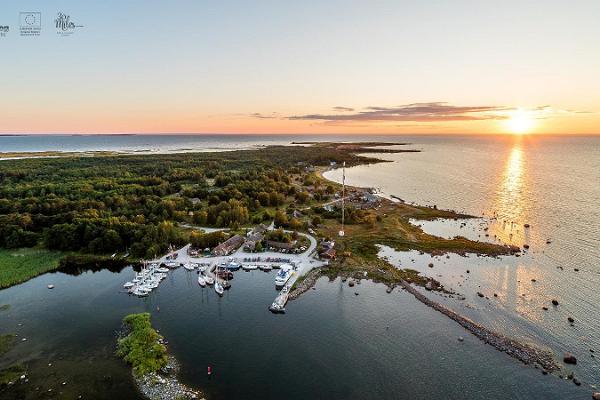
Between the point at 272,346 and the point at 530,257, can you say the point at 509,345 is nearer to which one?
the point at 272,346

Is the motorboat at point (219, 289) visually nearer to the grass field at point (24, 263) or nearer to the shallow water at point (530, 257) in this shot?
the grass field at point (24, 263)

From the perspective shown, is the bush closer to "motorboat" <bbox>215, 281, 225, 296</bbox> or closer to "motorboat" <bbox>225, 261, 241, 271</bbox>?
"motorboat" <bbox>215, 281, 225, 296</bbox>

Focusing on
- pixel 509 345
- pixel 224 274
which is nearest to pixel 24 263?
pixel 224 274

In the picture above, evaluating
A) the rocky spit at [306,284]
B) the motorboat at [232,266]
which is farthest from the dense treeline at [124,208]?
the rocky spit at [306,284]

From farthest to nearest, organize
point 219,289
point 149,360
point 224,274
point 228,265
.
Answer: point 228,265 < point 224,274 < point 219,289 < point 149,360

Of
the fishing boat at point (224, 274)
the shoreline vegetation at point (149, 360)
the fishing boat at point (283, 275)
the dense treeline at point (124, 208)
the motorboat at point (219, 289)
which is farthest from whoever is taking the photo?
the dense treeline at point (124, 208)

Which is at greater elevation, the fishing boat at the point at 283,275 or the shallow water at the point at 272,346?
the fishing boat at the point at 283,275

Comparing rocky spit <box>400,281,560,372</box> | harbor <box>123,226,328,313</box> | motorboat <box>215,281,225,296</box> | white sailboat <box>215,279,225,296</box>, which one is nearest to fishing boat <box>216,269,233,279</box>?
harbor <box>123,226,328,313</box>

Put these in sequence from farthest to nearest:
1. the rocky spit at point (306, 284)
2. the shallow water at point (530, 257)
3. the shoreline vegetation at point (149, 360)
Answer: the rocky spit at point (306, 284) < the shallow water at point (530, 257) < the shoreline vegetation at point (149, 360)
